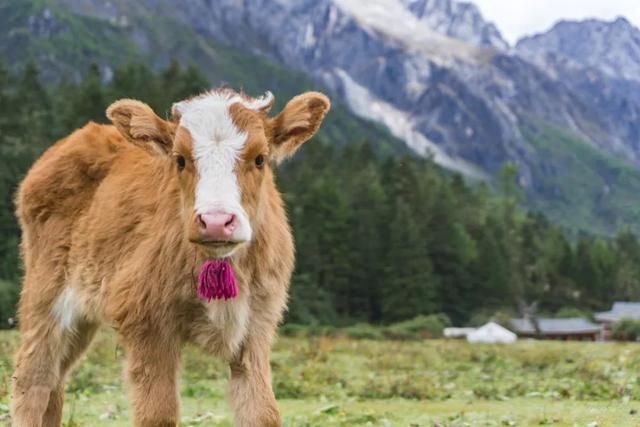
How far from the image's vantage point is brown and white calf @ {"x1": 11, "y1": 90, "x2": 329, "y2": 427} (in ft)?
24.3

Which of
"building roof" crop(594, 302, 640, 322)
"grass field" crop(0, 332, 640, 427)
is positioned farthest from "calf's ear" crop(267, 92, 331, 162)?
"building roof" crop(594, 302, 640, 322)

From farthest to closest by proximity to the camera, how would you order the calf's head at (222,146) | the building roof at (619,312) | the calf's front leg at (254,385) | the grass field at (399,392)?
the building roof at (619,312) < the grass field at (399,392) < the calf's front leg at (254,385) < the calf's head at (222,146)

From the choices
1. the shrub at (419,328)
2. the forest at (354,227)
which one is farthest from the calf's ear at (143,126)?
the forest at (354,227)

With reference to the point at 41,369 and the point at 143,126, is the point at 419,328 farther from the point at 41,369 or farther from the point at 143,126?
the point at 143,126

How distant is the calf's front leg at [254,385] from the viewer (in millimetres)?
7730

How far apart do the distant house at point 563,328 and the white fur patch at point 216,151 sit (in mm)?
79149

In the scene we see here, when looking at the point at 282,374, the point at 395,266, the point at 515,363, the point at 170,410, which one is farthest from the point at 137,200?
the point at 395,266

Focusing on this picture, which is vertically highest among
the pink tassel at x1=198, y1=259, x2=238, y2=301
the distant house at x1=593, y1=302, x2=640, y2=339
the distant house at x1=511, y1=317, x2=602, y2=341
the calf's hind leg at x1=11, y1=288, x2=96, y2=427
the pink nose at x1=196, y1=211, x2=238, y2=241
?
the pink nose at x1=196, y1=211, x2=238, y2=241

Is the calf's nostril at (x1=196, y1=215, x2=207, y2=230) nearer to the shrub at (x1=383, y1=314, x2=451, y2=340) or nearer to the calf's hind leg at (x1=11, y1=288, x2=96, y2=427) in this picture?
the calf's hind leg at (x1=11, y1=288, x2=96, y2=427)

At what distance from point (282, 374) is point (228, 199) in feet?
48.6

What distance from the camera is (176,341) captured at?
7902 mm

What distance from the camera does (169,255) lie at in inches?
315

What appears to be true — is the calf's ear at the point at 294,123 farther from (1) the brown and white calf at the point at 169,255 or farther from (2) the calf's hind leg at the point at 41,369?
(2) the calf's hind leg at the point at 41,369

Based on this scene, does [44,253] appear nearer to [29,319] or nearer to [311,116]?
[29,319]
